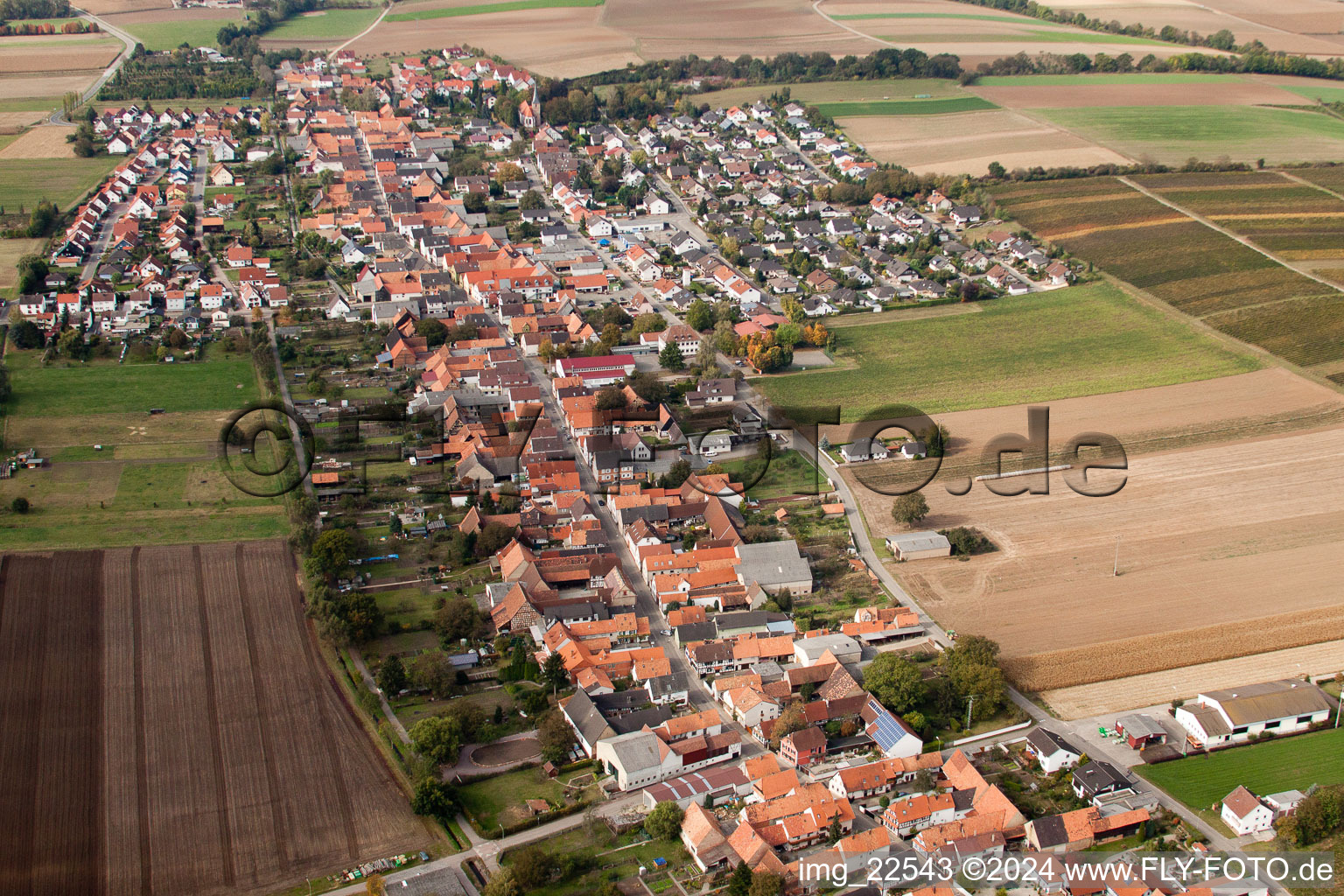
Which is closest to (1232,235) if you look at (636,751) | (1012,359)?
(1012,359)

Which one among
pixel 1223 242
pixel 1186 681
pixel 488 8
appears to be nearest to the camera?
pixel 1186 681

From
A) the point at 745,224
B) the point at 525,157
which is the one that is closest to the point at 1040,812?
the point at 745,224

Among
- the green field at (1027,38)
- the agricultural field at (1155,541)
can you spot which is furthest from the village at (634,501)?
the green field at (1027,38)

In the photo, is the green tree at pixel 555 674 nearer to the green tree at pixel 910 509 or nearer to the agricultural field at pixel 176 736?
the agricultural field at pixel 176 736

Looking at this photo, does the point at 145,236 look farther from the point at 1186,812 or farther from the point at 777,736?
the point at 1186,812

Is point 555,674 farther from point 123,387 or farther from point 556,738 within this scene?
point 123,387

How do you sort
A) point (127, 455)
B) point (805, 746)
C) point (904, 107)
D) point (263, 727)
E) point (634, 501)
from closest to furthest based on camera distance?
point (805, 746)
point (263, 727)
point (634, 501)
point (127, 455)
point (904, 107)

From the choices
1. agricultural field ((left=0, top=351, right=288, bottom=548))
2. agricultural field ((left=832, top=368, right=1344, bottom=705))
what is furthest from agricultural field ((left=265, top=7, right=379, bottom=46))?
agricultural field ((left=832, top=368, right=1344, bottom=705))
